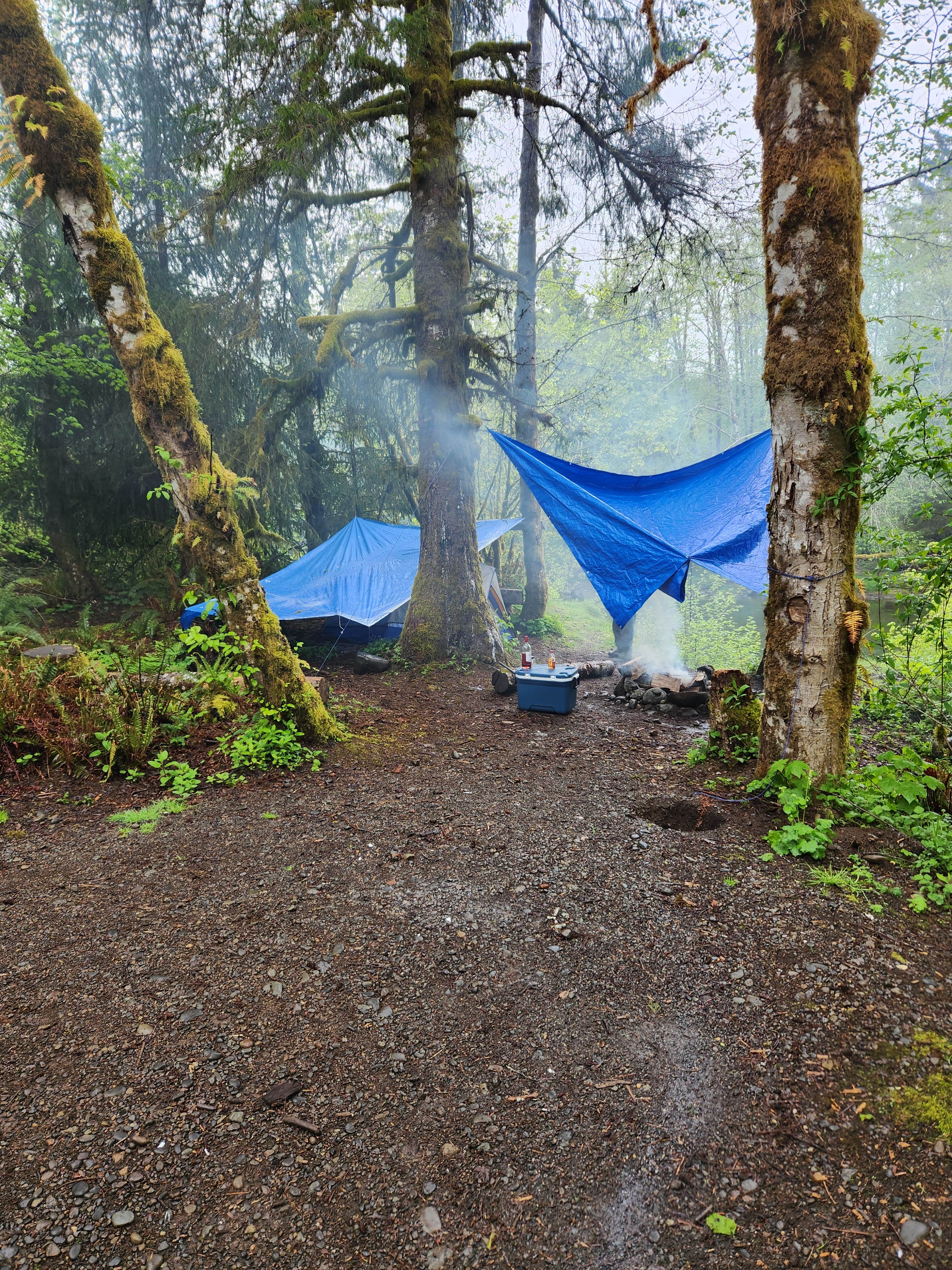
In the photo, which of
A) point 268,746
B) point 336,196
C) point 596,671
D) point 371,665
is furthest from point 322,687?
point 336,196

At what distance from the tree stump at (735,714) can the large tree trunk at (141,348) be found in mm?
2391

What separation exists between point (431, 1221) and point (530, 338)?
9.75 metres

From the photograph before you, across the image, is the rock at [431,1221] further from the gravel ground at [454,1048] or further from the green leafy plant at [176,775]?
the green leafy plant at [176,775]

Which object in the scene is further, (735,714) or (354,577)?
(354,577)

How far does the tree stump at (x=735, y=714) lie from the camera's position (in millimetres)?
3553

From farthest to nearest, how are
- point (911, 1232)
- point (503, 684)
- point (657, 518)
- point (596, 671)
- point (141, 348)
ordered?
point (596, 671)
point (503, 684)
point (657, 518)
point (141, 348)
point (911, 1232)

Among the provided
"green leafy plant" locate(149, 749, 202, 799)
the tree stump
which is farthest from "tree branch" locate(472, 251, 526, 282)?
"green leafy plant" locate(149, 749, 202, 799)

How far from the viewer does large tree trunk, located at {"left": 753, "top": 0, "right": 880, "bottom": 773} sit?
8.44 feet

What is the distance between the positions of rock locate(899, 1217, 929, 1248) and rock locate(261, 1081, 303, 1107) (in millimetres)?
1294

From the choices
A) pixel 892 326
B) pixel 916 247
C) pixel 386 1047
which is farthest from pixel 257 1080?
pixel 892 326

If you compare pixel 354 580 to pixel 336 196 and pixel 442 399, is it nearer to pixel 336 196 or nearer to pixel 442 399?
pixel 442 399

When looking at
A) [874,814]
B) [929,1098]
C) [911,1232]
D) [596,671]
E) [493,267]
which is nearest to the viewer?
[911,1232]

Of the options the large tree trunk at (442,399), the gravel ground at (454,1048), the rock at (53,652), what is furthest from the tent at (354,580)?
the gravel ground at (454,1048)

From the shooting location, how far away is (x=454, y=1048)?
168 centimetres
